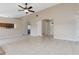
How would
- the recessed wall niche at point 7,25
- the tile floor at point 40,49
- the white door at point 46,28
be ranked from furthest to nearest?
the white door at point 46,28 → the recessed wall niche at point 7,25 → the tile floor at point 40,49

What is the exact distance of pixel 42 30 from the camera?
12.7 metres

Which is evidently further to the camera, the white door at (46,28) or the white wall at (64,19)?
the white door at (46,28)

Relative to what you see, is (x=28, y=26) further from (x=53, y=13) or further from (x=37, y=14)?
(x=53, y=13)

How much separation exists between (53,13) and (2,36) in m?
5.04

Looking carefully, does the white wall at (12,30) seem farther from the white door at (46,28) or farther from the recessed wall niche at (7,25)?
the white door at (46,28)

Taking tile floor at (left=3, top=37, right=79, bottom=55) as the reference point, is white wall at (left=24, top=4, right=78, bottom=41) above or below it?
above

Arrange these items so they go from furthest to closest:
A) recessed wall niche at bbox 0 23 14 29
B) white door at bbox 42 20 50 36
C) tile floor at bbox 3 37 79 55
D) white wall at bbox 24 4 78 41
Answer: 1. white door at bbox 42 20 50 36
2. recessed wall niche at bbox 0 23 14 29
3. white wall at bbox 24 4 78 41
4. tile floor at bbox 3 37 79 55

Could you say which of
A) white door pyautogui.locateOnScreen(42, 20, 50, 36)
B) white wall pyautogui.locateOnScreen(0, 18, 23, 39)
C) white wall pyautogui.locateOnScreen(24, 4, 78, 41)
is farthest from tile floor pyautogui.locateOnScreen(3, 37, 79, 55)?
white door pyautogui.locateOnScreen(42, 20, 50, 36)

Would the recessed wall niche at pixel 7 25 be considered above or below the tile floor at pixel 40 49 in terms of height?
above

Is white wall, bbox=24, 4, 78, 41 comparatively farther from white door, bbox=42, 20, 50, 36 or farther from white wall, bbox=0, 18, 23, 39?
white wall, bbox=0, 18, 23, 39

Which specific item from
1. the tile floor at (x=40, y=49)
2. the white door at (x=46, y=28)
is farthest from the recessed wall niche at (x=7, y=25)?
the tile floor at (x=40, y=49)

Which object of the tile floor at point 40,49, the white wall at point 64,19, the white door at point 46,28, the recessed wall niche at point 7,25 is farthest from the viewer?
the white door at point 46,28

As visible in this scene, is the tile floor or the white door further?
the white door
